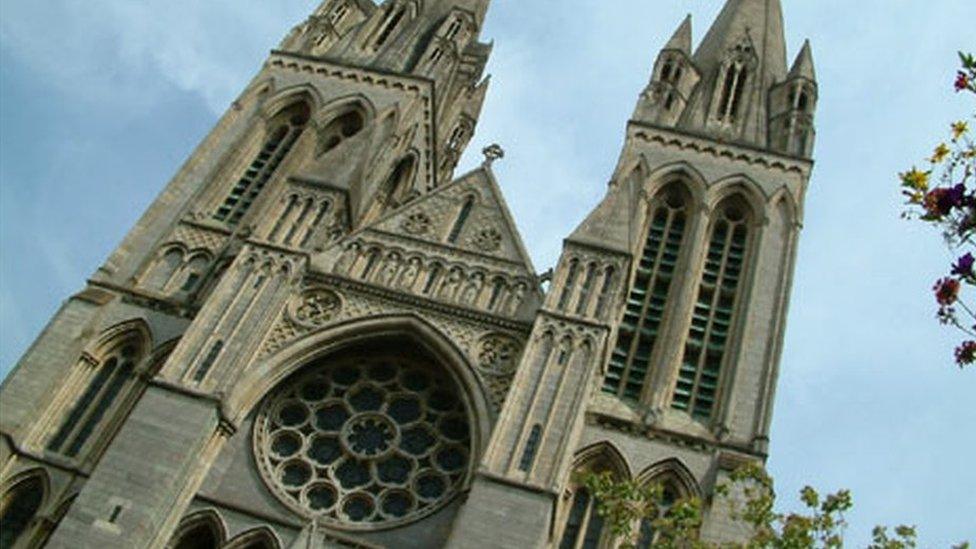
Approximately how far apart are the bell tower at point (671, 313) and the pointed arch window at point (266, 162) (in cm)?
745

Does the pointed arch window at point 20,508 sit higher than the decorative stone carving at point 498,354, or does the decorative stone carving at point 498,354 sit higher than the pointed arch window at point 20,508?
the decorative stone carving at point 498,354

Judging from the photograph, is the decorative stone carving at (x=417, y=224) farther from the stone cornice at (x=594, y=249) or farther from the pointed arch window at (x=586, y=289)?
the pointed arch window at (x=586, y=289)

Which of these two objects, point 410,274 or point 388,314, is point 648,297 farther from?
point 388,314

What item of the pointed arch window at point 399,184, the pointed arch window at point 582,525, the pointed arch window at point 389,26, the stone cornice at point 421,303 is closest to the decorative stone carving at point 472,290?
the stone cornice at point 421,303

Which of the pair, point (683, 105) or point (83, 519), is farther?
point (683, 105)

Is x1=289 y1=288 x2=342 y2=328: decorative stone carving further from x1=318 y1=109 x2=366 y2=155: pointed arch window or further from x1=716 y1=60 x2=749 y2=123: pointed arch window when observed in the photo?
x1=716 y1=60 x2=749 y2=123: pointed arch window

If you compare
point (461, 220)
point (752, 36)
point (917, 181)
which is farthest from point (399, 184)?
point (917, 181)

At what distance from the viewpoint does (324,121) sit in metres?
26.7

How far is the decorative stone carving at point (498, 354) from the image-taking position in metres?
19.5

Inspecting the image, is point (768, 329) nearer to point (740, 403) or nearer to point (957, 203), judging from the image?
point (740, 403)

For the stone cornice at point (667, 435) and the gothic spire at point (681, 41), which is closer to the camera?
the stone cornice at point (667, 435)

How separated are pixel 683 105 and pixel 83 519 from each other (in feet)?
58.4

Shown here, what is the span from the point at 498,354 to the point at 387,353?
2096 mm

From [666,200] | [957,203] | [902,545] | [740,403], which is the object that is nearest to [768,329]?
[740,403]
